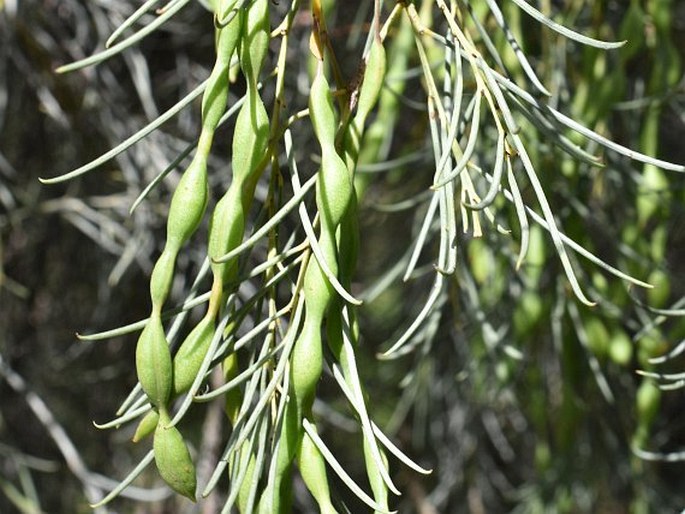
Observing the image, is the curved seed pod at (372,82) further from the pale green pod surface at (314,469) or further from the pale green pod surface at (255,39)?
the pale green pod surface at (314,469)

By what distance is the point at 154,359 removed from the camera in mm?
576

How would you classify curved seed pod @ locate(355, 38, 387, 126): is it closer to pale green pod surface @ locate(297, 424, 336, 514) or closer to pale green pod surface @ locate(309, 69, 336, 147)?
pale green pod surface @ locate(309, 69, 336, 147)

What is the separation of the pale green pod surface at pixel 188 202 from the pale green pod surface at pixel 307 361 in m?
0.08

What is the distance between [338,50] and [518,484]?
33.5 inches

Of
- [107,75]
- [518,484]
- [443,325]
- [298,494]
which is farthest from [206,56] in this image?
[518,484]

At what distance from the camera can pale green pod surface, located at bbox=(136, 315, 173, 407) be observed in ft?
1.89

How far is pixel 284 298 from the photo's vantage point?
1.54 metres

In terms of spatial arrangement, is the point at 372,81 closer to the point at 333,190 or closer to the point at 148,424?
the point at 333,190

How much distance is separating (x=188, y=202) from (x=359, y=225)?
1.39ft

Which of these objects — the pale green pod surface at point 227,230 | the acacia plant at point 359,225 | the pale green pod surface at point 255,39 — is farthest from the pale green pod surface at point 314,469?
the pale green pod surface at point 255,39

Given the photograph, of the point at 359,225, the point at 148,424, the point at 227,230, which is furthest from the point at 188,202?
the point at 359,225

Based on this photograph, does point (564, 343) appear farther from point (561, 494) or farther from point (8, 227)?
point (8, 227)

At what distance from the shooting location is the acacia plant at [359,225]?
0.60 m

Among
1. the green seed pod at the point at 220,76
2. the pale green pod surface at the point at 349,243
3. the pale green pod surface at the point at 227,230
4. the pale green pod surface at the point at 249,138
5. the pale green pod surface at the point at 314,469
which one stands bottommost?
the pale green pod surface at the point at 314,469
